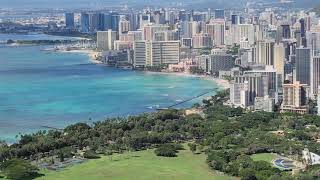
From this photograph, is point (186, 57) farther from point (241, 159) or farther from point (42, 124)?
point (241, 159)

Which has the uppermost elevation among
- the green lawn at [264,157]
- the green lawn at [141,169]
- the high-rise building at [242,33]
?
the high-rise building at [242,33]

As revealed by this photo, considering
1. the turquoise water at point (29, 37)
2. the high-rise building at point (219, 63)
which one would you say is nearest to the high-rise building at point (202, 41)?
the high-rise building at point (219, 63)

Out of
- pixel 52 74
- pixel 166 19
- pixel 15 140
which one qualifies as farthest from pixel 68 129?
pixel 166 19

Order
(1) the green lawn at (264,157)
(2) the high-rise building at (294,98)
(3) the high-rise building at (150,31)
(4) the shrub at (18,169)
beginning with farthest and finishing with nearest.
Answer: (3) the high-rise building at (150,31) < (2) the high-rise building at (294,98) < (1) the green lawn at (264,157) < (4) the shrub at (18,169)

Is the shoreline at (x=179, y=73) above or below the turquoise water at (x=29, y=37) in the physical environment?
below

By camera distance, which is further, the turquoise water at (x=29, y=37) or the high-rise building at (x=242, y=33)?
the turquoise water at (x=29, y=37)

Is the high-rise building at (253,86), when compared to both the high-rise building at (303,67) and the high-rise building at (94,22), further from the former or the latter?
the high-rise building at (94,22)

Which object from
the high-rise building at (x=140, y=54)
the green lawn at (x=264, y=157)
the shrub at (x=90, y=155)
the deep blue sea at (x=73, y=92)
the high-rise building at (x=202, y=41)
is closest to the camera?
the green lawn at (x=264, y=157)
